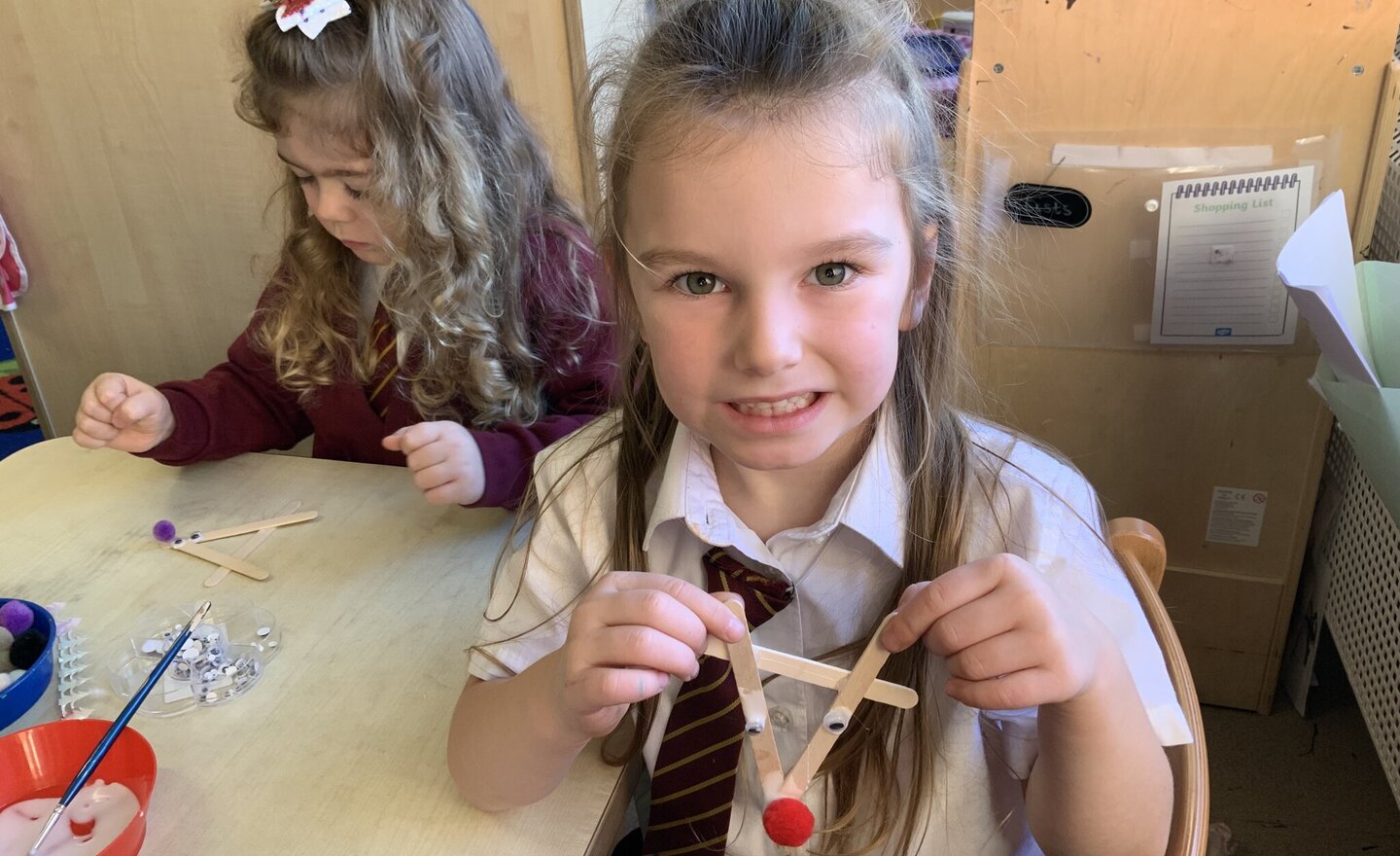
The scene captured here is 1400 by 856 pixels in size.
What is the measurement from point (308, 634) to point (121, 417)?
16.2 inches

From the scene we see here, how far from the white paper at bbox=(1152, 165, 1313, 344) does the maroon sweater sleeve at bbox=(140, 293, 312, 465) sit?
1.21m

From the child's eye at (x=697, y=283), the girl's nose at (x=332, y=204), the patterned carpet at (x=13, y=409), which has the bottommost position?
the patterned carpet at (x=13, y=409)

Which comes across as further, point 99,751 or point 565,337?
point 565,337

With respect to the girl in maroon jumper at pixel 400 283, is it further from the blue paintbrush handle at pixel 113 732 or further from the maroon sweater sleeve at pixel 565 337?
the blue paintbrush handle at pixel 113 732

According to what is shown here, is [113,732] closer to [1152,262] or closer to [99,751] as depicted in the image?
[99,751]

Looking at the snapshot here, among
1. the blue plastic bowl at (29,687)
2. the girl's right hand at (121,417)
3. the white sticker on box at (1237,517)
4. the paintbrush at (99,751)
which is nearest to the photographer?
Result: the paintbrush at (99,751)

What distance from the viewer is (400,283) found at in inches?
46.6

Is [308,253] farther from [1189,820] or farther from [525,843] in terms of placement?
[1189,820]

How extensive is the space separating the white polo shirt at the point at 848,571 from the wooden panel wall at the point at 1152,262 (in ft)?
2.03

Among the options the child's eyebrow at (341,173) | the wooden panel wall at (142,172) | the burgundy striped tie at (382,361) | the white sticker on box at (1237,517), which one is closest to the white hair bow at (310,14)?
the child's eyebrow at (341,173)

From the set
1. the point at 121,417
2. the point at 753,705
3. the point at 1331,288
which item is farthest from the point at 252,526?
the point at 1331,288

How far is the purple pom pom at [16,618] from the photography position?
83cm

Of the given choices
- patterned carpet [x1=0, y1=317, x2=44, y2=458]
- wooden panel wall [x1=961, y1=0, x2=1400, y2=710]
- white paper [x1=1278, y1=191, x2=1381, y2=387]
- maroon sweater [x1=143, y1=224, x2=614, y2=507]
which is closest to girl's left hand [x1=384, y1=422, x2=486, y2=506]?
maroon sweater [x1=143, y1=224, x2=614, y2=507]

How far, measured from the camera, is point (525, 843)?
26.2 inches
